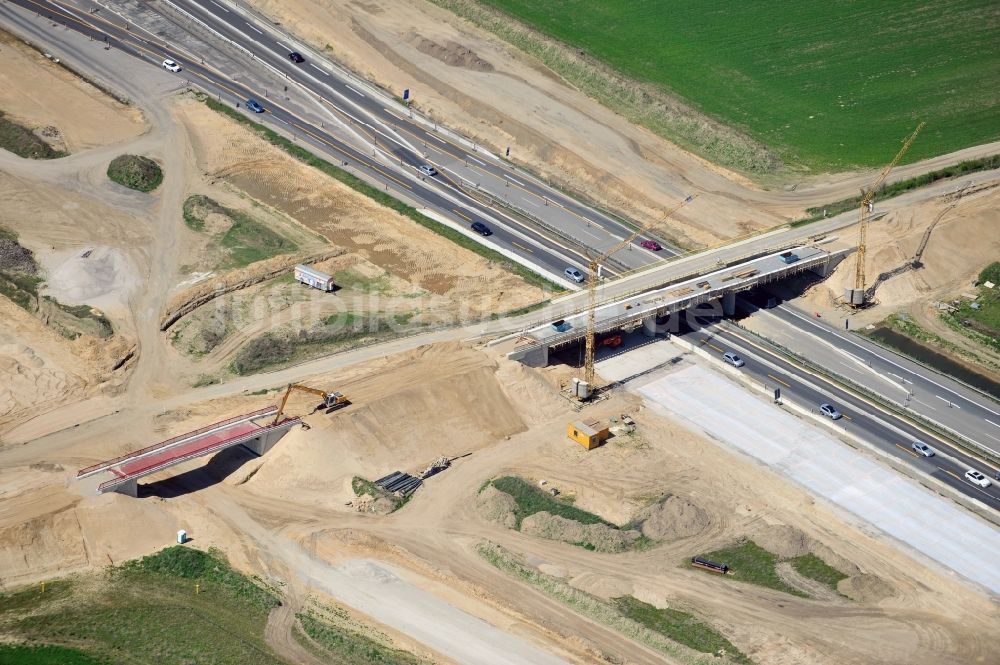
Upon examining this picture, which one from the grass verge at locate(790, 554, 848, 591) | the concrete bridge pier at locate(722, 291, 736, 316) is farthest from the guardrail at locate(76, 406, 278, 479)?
the concrete bridge pier at locate(722, 291, 736, 316)

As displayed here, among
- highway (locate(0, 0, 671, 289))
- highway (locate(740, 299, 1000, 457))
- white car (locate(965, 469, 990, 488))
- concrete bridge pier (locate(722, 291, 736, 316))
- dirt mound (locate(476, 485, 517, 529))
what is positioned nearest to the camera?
dirt mound (locate(476, 485, 517, 529))

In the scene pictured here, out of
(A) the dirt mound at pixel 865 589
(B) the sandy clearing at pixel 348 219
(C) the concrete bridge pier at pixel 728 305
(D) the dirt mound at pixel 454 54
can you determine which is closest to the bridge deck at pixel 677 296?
(C) the concrete bridge pier at pixel 728 305

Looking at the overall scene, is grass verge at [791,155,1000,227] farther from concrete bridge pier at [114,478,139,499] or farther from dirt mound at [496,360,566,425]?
concrete bridge pier at [114,478,139,499]

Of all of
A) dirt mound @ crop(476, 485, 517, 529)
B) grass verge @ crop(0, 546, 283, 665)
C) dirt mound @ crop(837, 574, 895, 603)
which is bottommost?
grass verge @ crop(0, 546, 283, 665)

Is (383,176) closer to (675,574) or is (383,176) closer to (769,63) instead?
(769,63)

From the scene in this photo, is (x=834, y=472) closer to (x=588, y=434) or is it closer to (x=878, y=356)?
(x=588, y=434)

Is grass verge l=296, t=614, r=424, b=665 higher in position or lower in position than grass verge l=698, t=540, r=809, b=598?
lower

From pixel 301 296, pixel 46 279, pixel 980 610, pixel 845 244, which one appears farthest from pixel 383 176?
pixel 980 610
